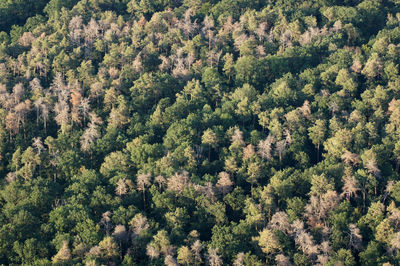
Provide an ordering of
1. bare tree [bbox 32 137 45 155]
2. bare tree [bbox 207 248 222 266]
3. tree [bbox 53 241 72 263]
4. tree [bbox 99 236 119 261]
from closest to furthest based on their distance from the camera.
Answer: bare tree [bbox 207 248 222 266] < tree [bbox 53 241 72 263] < tree [bbox 99 236 119 261] < bare tree [bbox 32 137 45 155]

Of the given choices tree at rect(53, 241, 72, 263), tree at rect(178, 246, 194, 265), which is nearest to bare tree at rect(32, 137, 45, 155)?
tree at rect(53, 241, 72, 263)

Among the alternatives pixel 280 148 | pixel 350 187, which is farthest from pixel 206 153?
pixel 350 187

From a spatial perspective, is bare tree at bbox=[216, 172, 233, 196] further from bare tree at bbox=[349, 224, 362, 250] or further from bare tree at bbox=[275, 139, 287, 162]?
bare tree at bbox=[349, 224, 362, 250]

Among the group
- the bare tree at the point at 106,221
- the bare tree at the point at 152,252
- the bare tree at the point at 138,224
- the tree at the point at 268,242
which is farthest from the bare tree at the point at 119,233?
the tree at the point at 268,242

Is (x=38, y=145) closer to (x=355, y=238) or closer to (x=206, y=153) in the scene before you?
(x=206, y=153)

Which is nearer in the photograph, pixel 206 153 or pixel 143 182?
pixel 143 182

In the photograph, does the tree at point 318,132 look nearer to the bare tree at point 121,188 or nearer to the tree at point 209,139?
the tree at point 209,139

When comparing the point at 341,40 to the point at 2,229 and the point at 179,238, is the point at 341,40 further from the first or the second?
the point at 2,229

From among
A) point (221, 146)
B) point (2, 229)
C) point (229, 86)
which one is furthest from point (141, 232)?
point (229, 86)
